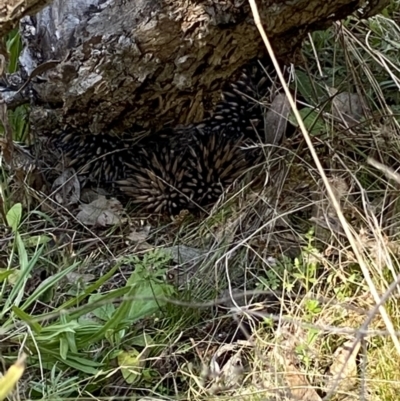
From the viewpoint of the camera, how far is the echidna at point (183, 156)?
6.95 feet

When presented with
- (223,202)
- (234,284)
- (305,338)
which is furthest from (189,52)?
Result: (305,338)

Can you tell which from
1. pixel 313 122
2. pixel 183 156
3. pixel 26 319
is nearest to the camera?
pixel 26 319

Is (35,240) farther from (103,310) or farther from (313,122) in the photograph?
(313,122)

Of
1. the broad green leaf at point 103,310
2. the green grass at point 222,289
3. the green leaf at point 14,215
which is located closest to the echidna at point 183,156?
the green grass at point 222,289

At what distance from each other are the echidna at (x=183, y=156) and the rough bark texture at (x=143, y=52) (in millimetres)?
167

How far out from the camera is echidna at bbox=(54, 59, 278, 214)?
6.95 feet

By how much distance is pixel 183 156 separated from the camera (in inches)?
86.0

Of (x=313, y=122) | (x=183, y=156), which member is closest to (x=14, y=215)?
(x=183, y=156)

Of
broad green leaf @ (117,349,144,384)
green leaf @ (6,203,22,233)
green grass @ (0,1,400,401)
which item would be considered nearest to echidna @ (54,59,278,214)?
green grass @ (0,1,400,401)

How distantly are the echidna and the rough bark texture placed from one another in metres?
0.17

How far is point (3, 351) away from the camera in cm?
140

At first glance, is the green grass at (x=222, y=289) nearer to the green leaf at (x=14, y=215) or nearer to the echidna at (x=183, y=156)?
the green leaf at (x=14, y=215)

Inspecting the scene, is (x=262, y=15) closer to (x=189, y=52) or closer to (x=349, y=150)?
(x=189, y=52)

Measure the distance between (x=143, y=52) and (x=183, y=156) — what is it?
0.50 metres
